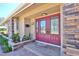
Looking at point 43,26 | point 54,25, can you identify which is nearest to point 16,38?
point 43,26

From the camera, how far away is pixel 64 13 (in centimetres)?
337

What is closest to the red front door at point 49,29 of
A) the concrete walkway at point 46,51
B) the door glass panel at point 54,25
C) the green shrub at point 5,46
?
the door glass panel at point 54,25

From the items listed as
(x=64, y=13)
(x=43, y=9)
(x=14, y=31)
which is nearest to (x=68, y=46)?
(x=64, y=13)

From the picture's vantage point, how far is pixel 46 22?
5.90 meters

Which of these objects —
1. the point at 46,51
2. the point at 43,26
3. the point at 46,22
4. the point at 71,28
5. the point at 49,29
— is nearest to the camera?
the point at 71,28

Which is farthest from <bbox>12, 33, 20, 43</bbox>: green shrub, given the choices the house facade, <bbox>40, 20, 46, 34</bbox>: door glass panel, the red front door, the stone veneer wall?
the stone veneer wall

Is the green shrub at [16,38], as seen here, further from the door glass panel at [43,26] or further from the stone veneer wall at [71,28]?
the stone veneer wall at [71,28]

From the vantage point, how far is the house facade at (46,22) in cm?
334

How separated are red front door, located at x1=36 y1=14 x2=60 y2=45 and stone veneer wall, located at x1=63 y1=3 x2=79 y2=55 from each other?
5.56ft

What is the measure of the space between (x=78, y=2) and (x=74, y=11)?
7.6 inches

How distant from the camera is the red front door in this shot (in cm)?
516

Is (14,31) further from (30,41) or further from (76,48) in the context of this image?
(76,48)

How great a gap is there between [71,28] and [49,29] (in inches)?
99.6

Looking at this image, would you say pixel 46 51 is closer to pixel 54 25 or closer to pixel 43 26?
pixel 54 25
